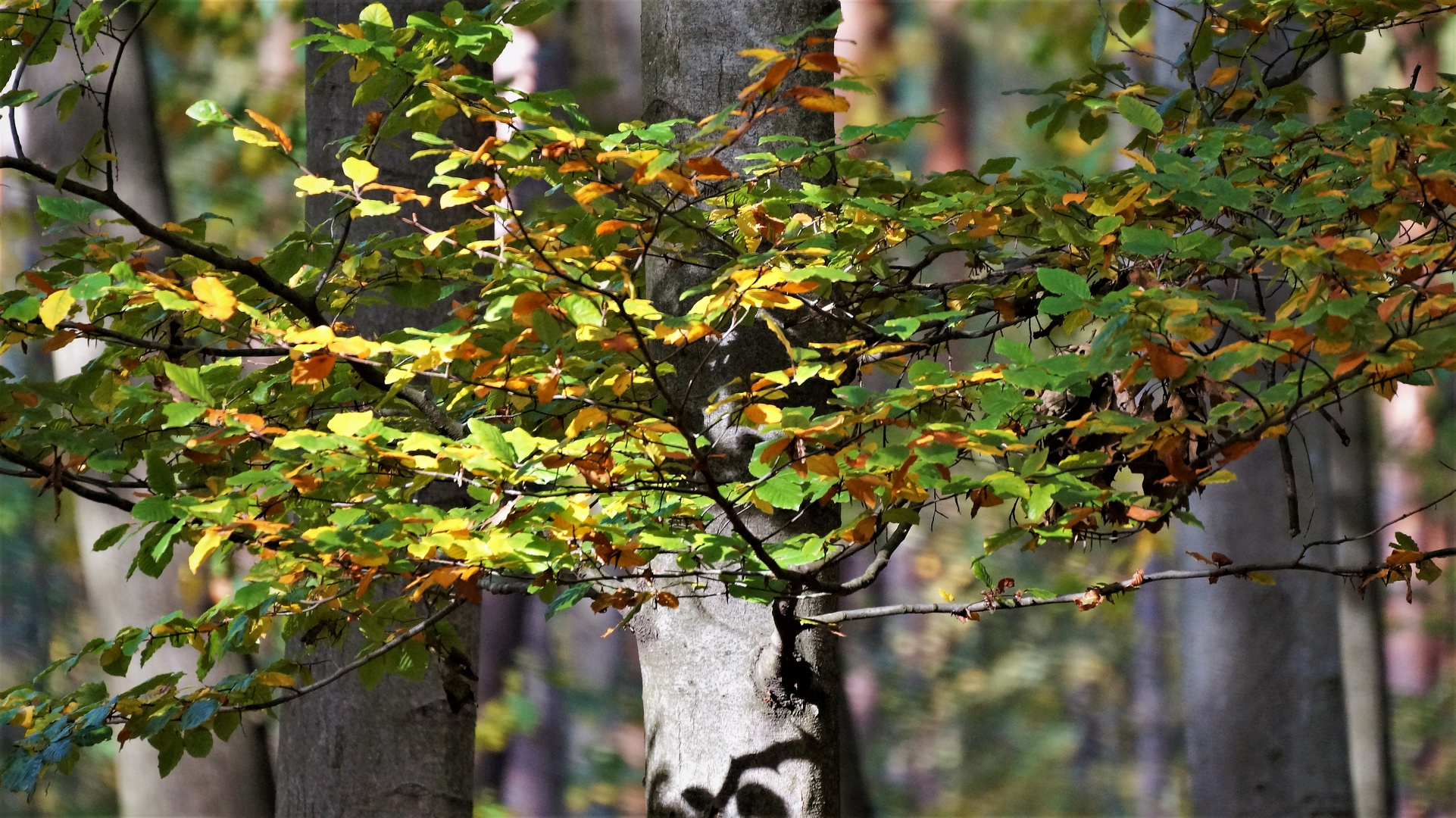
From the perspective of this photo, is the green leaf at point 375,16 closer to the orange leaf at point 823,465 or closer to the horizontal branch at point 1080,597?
the orange leaf at point 823,465

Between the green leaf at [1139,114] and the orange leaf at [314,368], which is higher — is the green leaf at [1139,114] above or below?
above

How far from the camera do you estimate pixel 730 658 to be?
6.83ft

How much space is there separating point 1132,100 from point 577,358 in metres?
1.00

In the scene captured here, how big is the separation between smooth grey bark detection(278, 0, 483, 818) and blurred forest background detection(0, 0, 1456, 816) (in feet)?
23.6

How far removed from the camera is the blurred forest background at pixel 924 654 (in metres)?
10.9

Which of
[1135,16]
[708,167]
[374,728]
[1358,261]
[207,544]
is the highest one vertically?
[1135,16]

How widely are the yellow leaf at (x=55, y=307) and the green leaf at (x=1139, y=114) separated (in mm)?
1550

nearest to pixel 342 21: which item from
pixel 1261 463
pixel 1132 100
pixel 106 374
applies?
pixel 106 374

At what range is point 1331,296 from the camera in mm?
1326

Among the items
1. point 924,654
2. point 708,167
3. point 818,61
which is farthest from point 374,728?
point 924,654

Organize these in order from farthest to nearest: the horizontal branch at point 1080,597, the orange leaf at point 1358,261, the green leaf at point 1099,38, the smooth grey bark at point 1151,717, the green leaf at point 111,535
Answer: the smooth grey bark at point 1151,717 < the green leaf at point 1099,38 < the horizontal branch at point 1080,597 < the green leaf at point 111,535 < the orange leaf at point 1358,261

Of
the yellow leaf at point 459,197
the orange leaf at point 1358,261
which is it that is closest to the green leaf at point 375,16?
the yellow leaf at point 459,197

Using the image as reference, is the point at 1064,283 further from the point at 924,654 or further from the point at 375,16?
the point at 924,654

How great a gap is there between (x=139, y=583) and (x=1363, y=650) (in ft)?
16.2
